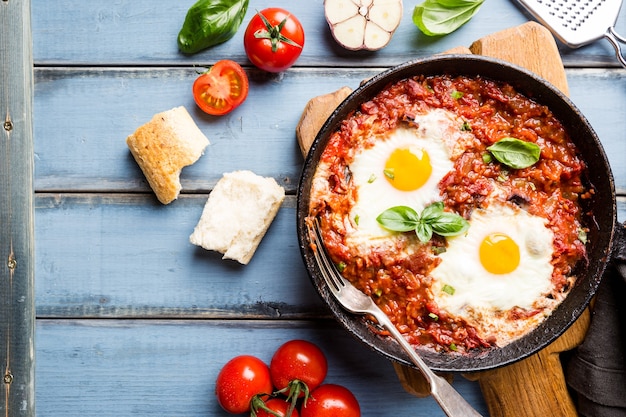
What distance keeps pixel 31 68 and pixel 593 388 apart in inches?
127

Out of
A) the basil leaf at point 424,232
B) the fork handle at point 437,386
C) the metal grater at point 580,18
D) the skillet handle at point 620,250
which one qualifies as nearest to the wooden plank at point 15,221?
the fork handle at point 437,386

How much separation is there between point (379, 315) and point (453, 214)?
0.55m

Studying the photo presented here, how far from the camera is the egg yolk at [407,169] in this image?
118 inches

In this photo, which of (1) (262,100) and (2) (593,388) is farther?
(1) (262,100)

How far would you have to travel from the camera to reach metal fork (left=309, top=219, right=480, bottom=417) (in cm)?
292

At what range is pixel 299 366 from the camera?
3.27 metres

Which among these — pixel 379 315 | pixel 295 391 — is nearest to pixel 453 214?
pixel 379 315

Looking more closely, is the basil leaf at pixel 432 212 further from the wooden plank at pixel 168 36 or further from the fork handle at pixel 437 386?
the wooden plank at pixel 168 36

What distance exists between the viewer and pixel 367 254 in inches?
119

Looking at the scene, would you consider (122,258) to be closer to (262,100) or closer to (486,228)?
(262,100)

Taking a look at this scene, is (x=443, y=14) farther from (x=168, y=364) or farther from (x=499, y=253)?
(x=168, y=364)

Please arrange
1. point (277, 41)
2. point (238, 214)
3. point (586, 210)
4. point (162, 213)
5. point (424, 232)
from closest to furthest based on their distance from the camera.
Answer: point (424, 232) < point (586, 210) < point (277, 41) < point (238, 214) < point (162, 213)

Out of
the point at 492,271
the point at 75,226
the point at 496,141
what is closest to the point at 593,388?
the point at 492,271

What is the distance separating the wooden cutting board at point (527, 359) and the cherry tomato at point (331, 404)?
0.90 feet
